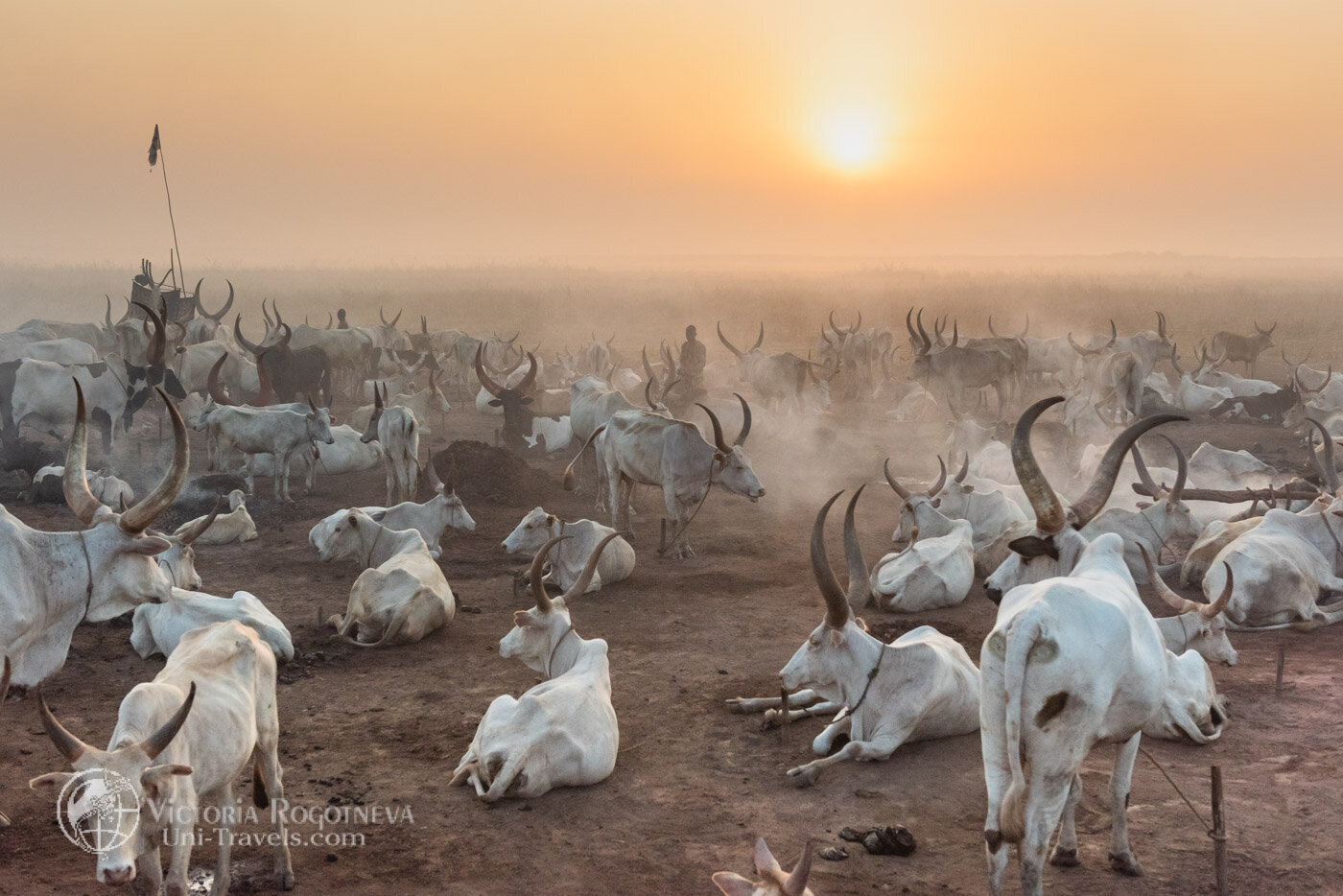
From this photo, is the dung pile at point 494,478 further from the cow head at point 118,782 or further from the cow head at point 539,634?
the cow head at point 118,782

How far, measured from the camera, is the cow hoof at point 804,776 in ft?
22.5

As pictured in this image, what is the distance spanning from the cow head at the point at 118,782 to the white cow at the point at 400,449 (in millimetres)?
10434

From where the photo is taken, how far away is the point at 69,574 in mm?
6230

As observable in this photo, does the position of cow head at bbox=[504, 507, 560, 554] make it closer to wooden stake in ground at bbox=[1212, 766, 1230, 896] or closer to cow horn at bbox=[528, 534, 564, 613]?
cow horn at bbox=[528, 534, 564, 613]

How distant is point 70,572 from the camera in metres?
6.23

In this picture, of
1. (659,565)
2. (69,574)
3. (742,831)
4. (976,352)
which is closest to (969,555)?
(659,565)

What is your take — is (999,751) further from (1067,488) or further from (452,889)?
(1067,488)

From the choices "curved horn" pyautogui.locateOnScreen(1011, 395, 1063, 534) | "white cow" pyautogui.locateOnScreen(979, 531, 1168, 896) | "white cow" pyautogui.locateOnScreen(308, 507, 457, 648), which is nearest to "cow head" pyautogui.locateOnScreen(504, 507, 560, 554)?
"white cow" pyautogui.locateOnScreen(308, 507, 457, 648)

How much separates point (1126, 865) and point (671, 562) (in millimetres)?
7515

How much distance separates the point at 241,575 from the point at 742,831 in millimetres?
7115

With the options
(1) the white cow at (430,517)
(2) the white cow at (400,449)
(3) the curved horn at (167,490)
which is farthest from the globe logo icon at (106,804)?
(2) the white cow at (400,449)

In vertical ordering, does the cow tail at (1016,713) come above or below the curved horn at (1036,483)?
below

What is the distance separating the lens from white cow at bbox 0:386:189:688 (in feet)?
20.2

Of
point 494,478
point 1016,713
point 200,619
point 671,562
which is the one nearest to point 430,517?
point 671,562
